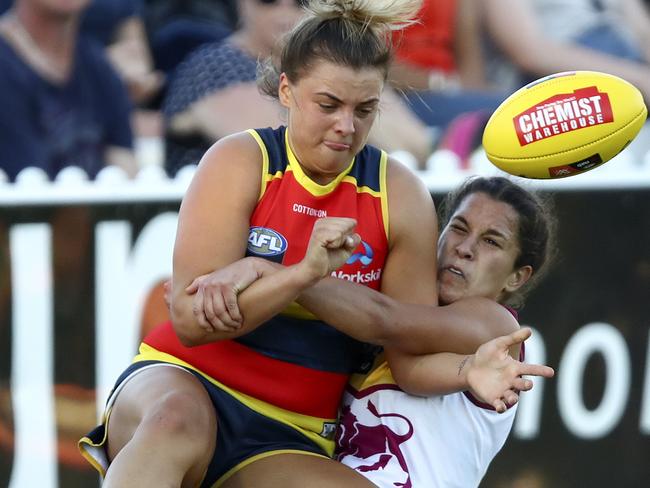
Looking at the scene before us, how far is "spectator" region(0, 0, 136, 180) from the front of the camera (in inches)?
211

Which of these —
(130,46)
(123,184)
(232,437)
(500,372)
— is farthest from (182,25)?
(500,372)

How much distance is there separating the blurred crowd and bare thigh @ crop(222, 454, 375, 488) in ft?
→ 6.07

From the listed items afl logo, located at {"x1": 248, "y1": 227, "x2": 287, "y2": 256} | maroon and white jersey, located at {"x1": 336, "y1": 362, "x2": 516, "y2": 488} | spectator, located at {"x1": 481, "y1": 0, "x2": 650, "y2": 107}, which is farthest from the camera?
spectator, located at {"x1": 481, "y1": 0, "x2": 650, "y2": 107}

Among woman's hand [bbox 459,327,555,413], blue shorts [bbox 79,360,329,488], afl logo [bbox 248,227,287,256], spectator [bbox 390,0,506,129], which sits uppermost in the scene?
spectator [bbox 390,0,506,129]

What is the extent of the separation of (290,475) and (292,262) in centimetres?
53

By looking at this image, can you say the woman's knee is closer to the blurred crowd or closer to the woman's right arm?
the woman's right arm

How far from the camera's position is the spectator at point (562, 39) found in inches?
255

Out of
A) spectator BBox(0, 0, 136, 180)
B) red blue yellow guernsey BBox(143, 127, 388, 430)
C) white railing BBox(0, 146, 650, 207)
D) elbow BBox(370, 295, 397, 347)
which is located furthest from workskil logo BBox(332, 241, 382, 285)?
spectator BBox(0, 0, 136, 180)

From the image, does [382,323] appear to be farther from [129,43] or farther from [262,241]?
[129,43]

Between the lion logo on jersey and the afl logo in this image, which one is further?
the lion logo on jersey

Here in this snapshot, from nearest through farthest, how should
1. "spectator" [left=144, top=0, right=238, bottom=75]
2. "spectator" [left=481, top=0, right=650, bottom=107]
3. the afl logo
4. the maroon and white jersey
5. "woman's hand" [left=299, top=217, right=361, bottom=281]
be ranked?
"woman's hand" [left=299, top=217, right=361, bottom=281] < the afl logo < the maroon and white jersey < "spectator" [left=144, top=0, right=238, bottom=75] < "spectator" [left=481, top=0, right=650, bottom=107]

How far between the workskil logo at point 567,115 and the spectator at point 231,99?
2048 mm

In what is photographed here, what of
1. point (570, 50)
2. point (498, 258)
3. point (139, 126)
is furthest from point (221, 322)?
point (570, 50)

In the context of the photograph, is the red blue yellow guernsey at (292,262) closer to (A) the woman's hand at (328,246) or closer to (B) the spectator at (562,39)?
(A) the woman's hand at (328,246)
